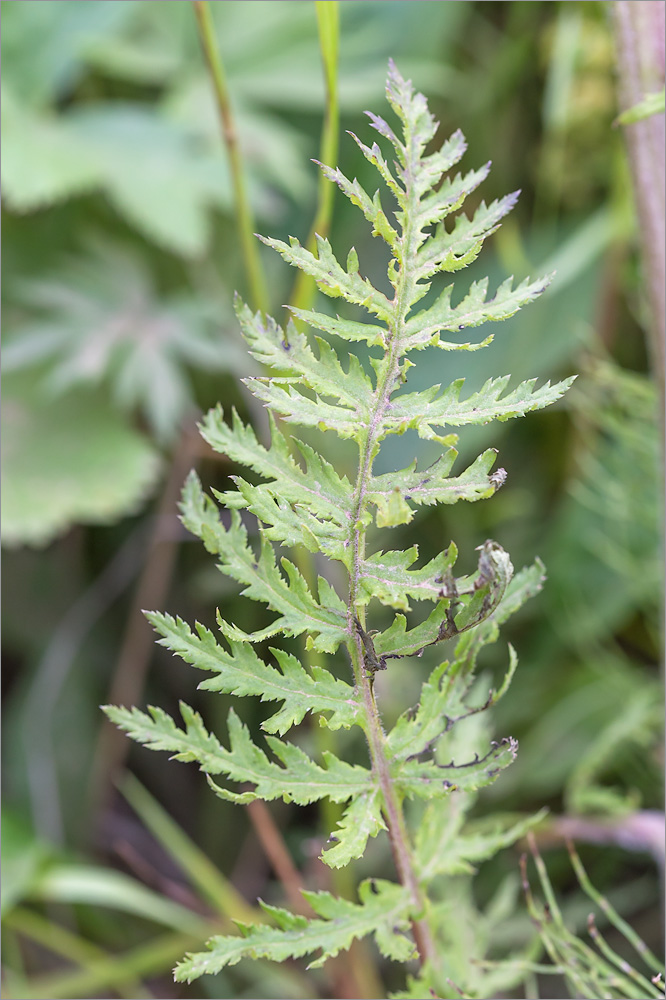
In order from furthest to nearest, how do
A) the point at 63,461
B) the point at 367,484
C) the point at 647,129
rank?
the point at 63,461
the point at 647,129
the point at 367,484

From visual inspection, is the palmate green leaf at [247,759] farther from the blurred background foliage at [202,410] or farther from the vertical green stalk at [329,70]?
the blurred background foliage at [202,410]

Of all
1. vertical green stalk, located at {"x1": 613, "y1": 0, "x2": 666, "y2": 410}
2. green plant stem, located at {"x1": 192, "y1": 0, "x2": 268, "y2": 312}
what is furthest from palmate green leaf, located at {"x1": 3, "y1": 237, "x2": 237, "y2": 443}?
vertical green stalk, located at {"x1": 613, "y1": 0, "x2": 666, "y2": 410}

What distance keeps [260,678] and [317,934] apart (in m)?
0.09

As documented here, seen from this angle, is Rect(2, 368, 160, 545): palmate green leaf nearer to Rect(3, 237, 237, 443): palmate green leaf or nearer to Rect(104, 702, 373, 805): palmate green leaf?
Rect(3, 237, 237, 443): palmate green leaf

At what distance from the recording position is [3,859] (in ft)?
1.99

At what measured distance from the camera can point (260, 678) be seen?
0.24 metres

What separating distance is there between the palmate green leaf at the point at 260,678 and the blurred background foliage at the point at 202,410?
1.45 ft

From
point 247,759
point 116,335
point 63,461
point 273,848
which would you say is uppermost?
point 116,335

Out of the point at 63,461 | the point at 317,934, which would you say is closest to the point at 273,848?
the point at 317,934

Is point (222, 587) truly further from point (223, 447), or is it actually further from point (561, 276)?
point (223, 447)

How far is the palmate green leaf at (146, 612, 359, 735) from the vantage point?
23 centimetres

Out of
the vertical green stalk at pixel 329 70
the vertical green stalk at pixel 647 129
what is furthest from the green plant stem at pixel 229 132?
the vertical green stalk at pixel 647 129

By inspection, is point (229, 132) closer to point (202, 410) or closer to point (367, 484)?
point (367, 484)

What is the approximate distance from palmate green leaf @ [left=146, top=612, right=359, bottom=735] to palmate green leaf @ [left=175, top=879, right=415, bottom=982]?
55 millimetres
